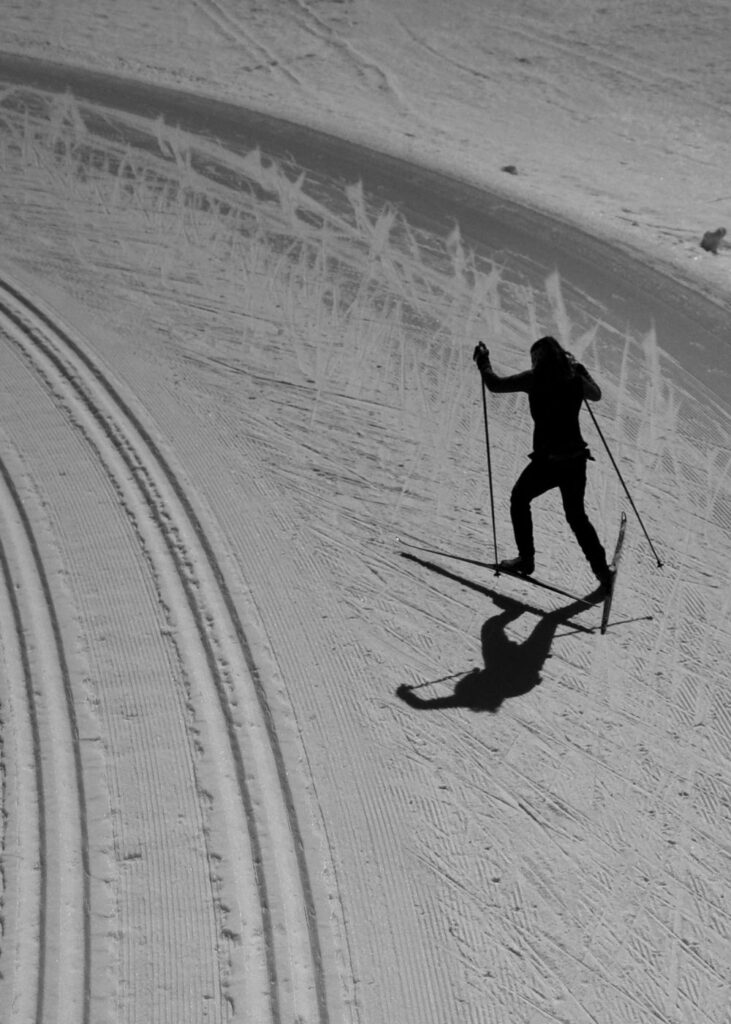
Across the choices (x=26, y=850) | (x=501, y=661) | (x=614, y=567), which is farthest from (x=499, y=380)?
(x=26, y=850)

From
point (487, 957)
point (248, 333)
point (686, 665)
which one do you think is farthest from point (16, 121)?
point (487, 957)

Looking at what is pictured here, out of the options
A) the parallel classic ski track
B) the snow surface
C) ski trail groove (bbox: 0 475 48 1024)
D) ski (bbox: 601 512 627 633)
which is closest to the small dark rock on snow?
the snow surface

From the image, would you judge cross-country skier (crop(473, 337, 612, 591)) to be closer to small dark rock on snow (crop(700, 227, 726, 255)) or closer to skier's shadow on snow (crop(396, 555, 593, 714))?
skier's shadow on snow (crop(396, 555, 593, 714))

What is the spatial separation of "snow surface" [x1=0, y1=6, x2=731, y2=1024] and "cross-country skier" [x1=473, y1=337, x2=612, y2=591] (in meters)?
0.48

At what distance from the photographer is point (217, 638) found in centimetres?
634

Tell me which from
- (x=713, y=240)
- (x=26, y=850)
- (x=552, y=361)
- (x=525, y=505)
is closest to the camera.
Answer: (x=26, y=850)

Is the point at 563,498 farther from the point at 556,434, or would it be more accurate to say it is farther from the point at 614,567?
the point at 614,567

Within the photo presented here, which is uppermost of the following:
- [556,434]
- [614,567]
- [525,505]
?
[556,434]

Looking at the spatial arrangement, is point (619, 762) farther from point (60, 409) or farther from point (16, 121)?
point (16, 121)

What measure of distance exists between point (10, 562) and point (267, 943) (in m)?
2.86

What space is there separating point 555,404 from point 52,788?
314 cm

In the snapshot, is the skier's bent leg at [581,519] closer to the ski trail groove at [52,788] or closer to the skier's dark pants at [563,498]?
the skier's dark pants at [563,498]

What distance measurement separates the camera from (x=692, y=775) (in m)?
5.71

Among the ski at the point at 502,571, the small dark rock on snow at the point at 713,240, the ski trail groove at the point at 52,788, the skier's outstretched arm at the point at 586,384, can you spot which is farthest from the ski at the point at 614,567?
the small dark rock on snow at the point at 713,240
